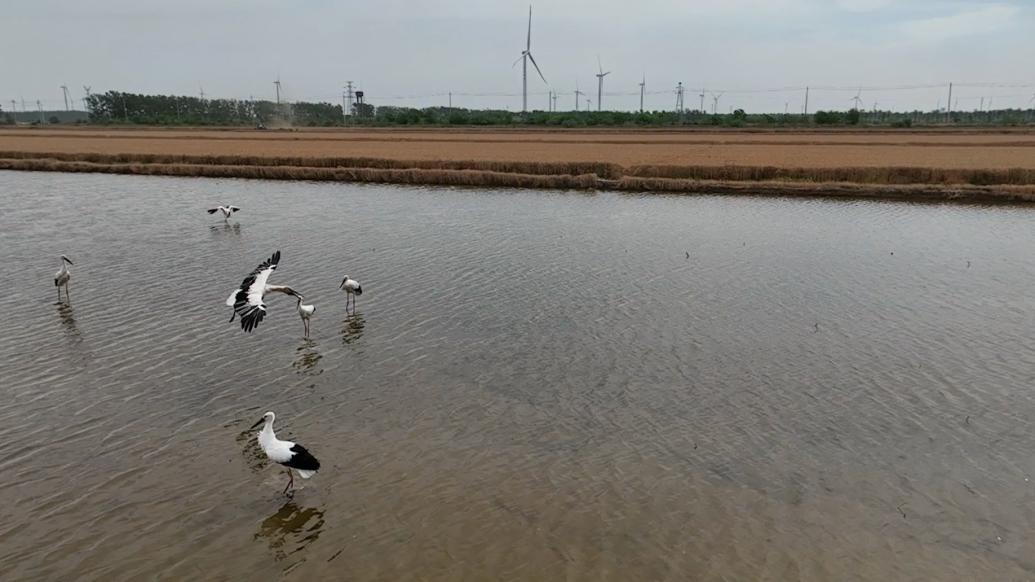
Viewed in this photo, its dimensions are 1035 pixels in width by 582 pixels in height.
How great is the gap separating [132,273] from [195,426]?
971 cm

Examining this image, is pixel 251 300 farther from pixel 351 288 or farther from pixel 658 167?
pixel 658 167

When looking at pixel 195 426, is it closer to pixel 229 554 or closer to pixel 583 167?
pixel 229 554

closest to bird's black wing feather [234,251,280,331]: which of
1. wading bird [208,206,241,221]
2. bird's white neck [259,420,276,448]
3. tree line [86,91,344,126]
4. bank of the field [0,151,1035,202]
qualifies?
bird's white neck [259,420,276,448]

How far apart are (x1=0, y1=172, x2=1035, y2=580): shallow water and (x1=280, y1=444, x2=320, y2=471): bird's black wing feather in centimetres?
41

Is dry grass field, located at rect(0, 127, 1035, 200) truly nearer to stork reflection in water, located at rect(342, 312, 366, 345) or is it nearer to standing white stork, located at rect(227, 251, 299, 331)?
stork reflection in water, located at rect(342, 312, 366, 345)

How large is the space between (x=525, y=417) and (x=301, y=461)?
3360 millimetres

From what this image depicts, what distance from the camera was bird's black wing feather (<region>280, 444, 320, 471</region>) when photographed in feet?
24.0

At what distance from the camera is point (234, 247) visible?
20.2 metres

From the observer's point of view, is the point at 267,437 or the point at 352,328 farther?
the point at 352,328

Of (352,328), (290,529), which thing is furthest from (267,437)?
(352,328)

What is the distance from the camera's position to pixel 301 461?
7.32 m

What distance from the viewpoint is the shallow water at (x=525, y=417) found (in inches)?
265

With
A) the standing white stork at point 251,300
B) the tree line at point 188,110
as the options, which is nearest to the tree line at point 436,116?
the tree line at point 188,110

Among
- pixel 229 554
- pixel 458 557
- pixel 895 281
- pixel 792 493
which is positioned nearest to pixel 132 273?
pixel 229 554
